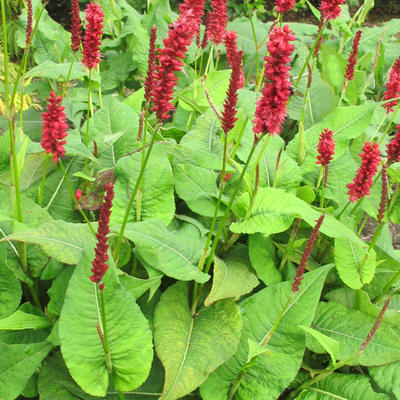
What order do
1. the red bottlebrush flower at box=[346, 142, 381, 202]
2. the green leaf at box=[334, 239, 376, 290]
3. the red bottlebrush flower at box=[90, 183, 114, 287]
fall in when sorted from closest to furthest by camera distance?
1. the red bottlebrush flower at box=[90, 183, 114, 287]
2. the red bottlebrush flower at box=[346, 142, 381, 202]
3. the green leaf at box=[334, 239, 376, 290]

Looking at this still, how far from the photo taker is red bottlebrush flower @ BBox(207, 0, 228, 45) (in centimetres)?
257

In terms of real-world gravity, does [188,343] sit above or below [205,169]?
below

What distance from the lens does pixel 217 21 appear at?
104 inches

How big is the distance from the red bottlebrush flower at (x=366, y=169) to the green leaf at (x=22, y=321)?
1.41m

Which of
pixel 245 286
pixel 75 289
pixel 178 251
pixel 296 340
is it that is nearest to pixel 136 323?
pixel 75 289

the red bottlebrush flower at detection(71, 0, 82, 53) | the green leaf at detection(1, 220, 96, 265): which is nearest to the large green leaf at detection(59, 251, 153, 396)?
the green leaf at detection(1, 220, 96, 265)

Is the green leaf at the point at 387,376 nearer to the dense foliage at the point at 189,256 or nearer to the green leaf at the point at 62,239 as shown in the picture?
the dense foliage at the point at 189,256

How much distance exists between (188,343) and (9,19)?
6051 millimetres

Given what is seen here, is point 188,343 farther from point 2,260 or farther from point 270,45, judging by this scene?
point 270,45

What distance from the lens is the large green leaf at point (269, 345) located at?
6.47 feet

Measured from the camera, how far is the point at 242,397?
1989 millimetres

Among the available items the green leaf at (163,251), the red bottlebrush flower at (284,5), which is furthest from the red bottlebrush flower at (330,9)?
the green leaf at (163,251)

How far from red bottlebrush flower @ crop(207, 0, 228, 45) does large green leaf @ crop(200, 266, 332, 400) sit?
1425mm

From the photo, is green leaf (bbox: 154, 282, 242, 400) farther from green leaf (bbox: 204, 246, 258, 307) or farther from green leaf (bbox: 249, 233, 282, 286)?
green leaf (bbox: 249, 233, 282, 286)
